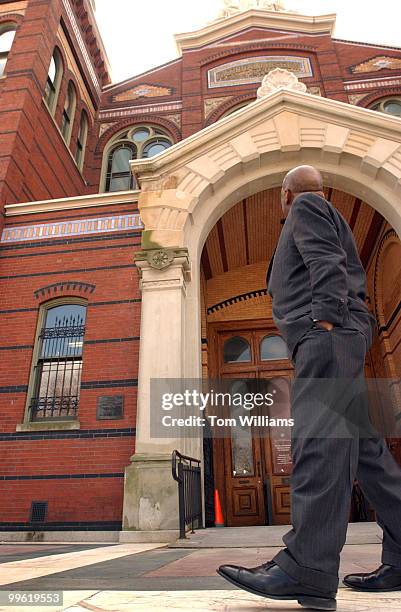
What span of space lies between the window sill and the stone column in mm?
1328

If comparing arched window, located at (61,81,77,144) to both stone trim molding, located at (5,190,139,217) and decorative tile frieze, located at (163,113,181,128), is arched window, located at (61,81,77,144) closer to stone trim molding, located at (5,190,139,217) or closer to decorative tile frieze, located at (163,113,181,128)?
decorative tile frieze, located at (163,113,181,128)

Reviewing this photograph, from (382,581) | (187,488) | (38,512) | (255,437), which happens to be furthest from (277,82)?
(382,581)

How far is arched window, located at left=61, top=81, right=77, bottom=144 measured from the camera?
44.8 feet

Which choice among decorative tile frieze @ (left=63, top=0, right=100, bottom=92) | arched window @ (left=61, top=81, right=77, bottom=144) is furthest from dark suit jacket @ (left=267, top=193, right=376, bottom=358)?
decorative tile frieze @ (left=63, top=0, right=100, bottom=92)

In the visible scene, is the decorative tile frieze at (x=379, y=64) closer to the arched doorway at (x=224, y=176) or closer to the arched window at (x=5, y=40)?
the arched doorway at (x=224, y=176)

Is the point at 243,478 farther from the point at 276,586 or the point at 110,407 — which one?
the point at 276,586

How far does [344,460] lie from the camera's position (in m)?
1.65

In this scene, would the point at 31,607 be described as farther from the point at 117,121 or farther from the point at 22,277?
the point at 117,121

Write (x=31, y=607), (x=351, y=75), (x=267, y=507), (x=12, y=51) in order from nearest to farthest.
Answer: (x=31, y=607) < (x=267, y=507) < (x=12, y=51) < (x=351, y=75)

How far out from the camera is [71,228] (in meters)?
9.10

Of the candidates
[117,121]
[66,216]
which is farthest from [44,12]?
[66,216]

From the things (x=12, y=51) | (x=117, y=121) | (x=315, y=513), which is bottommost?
(x=315, y=513)

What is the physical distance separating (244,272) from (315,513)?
35.7 ft

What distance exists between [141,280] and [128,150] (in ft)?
28.6
